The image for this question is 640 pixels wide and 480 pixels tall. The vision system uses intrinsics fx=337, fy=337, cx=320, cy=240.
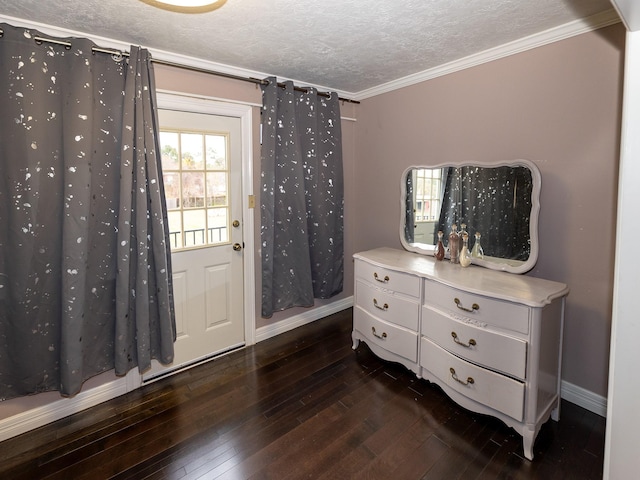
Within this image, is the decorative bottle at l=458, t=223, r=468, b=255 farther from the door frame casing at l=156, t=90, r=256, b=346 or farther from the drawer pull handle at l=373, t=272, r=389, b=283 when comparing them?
the door frame casing at l=156, t=90, r=256, b=346

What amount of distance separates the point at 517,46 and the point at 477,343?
6.35ft

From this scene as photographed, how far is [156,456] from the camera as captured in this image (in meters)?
1.81

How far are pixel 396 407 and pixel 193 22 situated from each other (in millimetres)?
2628

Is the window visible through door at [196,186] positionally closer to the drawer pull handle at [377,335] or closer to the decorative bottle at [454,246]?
the drawer pull handle at [377,335]

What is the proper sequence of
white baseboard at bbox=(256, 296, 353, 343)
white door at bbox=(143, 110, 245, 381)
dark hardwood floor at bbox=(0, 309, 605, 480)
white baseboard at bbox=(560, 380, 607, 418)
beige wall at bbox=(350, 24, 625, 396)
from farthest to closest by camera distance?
white baseboard at bbox=(256, 296, 353, 343), white door at bbox=(143, 110, 245, 381), white baseboard at bbox=(560, 380, 607, 418), beige wall at bbox=(350, 24, 625, 396), dark hardwood floor at bbox=(0, 309, 605, 480)

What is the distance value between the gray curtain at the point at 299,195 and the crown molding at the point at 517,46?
75 cm

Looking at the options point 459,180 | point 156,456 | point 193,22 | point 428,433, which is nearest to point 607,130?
point 459,180

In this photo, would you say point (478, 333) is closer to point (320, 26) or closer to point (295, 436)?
point (295, 436)

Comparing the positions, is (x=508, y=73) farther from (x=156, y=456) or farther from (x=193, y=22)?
(x=156, y=456)

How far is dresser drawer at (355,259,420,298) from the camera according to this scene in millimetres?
2344

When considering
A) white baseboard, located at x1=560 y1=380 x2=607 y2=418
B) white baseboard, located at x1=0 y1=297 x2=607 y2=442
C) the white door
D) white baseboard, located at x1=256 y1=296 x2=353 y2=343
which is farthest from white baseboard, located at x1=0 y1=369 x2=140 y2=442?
white baseboard, located at x1=560 y1=380 x2=607 y2=418

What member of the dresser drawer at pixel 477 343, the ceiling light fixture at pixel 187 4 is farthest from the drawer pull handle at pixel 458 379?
the ceiling light fixture at pixel 187 4

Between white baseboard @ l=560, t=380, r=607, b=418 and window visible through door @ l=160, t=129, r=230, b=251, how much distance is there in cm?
266

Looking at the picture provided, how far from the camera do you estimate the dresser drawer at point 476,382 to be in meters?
1.82
